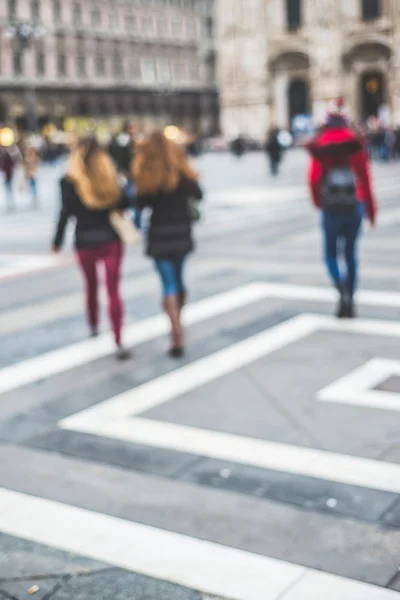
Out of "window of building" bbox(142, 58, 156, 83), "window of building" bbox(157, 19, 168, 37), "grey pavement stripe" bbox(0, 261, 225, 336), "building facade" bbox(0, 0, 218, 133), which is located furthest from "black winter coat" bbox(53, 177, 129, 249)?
"window of building" bbox(157, 19, 168, 37)

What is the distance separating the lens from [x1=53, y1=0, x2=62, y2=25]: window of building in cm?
6372

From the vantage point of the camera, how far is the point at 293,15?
58219mm

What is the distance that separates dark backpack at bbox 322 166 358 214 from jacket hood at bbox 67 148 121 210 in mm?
1724

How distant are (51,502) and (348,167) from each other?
434 centimetres

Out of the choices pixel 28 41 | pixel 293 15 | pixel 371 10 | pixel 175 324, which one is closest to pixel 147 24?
pixel 293 15

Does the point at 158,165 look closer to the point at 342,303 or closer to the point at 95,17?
the point at 342,303

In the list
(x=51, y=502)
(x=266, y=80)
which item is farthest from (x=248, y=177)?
(x=266, y=80)

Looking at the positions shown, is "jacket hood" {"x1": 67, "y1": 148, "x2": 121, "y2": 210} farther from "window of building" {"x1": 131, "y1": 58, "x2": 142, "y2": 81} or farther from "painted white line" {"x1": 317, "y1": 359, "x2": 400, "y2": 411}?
"window of building" {"x1": 131, "y1": 58, "x2": 142, "y2": 81}

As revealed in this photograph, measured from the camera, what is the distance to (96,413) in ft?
19.5

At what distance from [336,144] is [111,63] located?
62799mm

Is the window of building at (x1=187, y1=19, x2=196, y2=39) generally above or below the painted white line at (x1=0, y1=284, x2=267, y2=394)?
above

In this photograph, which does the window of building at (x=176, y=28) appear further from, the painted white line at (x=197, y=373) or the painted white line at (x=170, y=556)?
the painted white line at (x=170, y=556)

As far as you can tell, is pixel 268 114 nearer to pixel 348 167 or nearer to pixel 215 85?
pixel 215 85

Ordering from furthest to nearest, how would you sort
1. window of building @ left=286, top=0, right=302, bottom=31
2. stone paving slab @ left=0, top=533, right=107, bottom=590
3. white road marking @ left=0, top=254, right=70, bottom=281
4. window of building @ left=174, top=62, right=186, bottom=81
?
window of building @ left=174, top=62, right=186, bottom=81
window of building @ left=286, top=0, right=302, bottom=31
white road marking @ left=0, top=254, right=70, bottom=281
stone paving slab @ left=0, top=533, right=107, bottom=590
